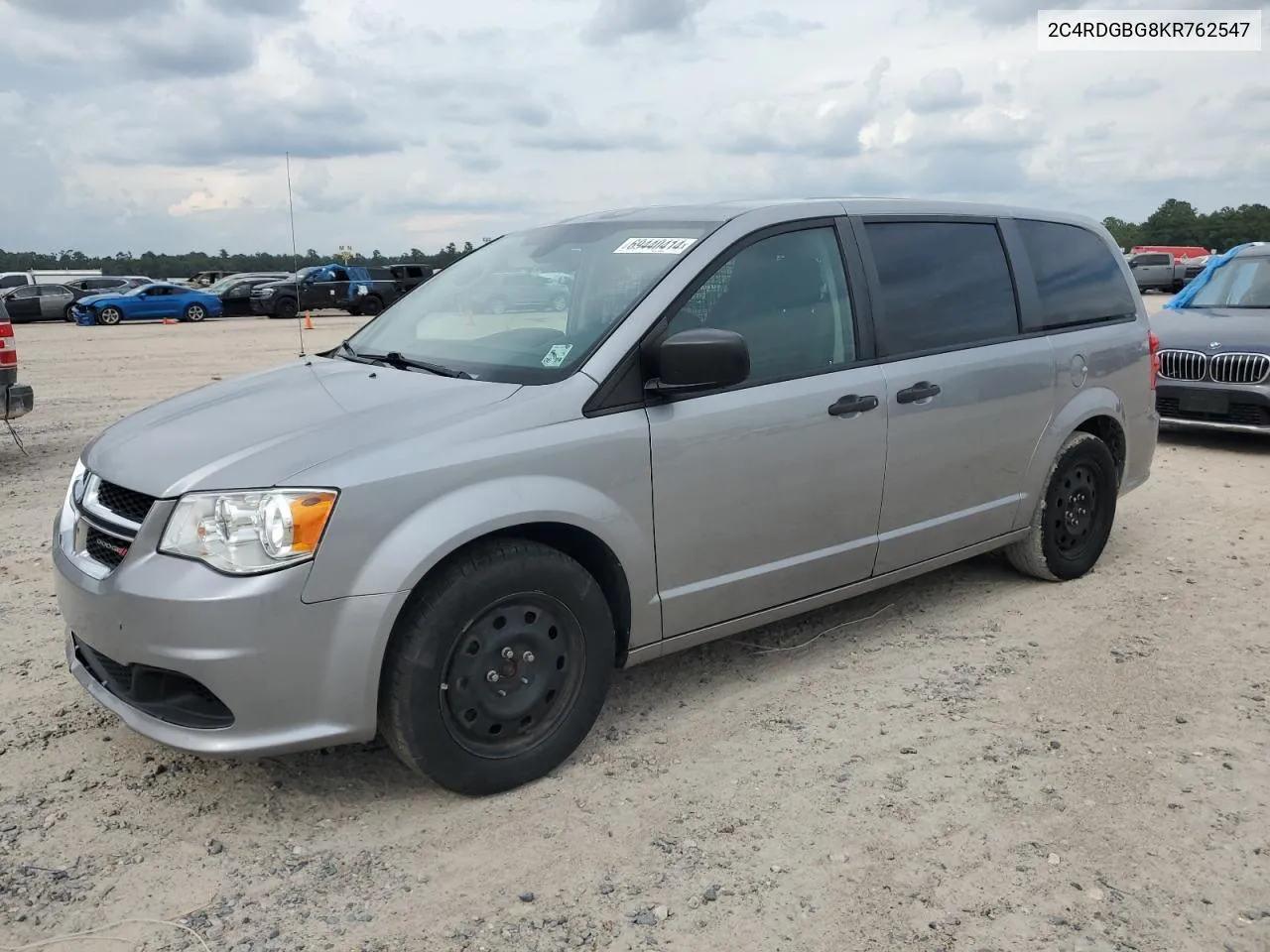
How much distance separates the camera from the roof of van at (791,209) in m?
4.08

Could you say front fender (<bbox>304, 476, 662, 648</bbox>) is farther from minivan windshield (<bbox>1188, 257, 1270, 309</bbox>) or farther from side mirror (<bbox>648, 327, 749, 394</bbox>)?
minivan windshield (<bbox>1188, 257, 1270, 309</bbox>)

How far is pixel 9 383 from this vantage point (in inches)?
315

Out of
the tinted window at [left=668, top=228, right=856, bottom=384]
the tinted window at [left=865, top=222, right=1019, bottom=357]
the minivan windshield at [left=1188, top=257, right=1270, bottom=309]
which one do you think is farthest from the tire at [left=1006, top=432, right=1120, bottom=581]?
the minivan windshield at [left=1188, top=257, right=1270, bottom=309]

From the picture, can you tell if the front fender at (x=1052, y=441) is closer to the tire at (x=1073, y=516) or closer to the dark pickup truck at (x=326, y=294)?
the tire at (x=1073, y=516)

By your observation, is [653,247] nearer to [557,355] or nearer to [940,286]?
[557,355]

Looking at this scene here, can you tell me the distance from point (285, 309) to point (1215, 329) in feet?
87.2

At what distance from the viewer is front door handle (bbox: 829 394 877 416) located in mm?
4008

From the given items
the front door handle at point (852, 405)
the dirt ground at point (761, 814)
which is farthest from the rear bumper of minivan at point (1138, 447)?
the front door handle at point (852, 405)

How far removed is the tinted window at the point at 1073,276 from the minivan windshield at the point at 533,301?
2.02m

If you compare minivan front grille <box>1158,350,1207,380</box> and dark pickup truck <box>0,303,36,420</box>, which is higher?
dark pickup truck <box>0,303,36,420</box>

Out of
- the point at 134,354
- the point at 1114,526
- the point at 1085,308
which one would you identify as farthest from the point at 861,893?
the point at 134,354

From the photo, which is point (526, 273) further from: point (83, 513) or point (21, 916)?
point (21, 916)

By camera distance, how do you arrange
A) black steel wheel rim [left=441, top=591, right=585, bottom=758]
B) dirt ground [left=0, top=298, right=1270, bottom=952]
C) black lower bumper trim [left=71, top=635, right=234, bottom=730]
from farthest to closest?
black steel wheel rim [left=441, top=591, right=585, bottom=758] → black lower bumper trim [left=71, top=635, right=234, bottom=730] → dirt ground [left=0, top=298, right=1270, bottom=952]

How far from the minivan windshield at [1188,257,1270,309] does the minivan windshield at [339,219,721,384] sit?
7.79 meters
